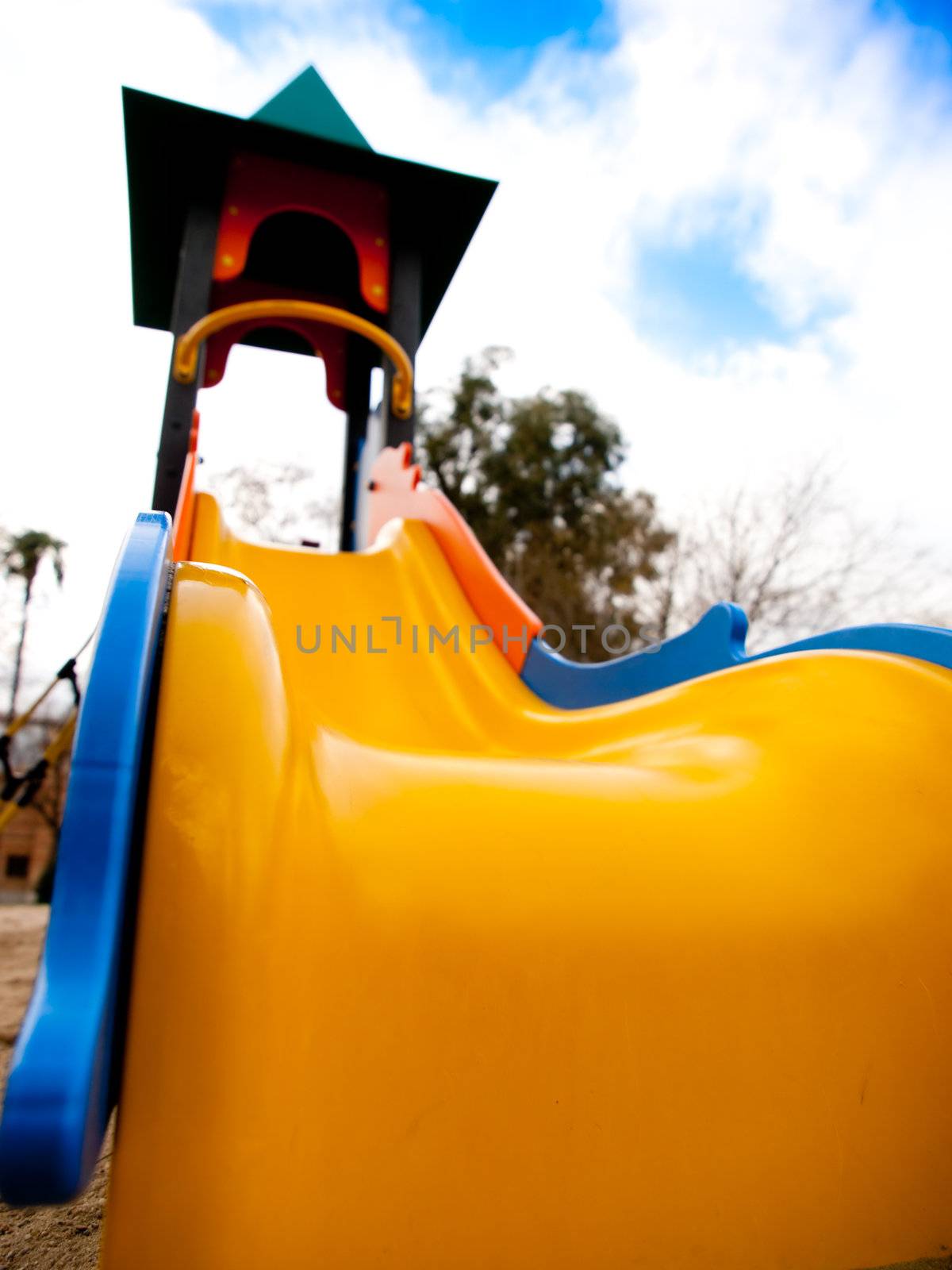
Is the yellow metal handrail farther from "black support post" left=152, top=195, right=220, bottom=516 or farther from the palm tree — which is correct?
the palm tree

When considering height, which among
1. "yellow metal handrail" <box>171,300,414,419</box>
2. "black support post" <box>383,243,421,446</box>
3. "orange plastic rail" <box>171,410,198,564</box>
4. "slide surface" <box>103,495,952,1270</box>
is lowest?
"slide surface" <box>103,495,952,1270</box>

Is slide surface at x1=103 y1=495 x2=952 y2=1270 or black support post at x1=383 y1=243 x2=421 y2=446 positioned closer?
slide surface at x1=103 y1=495 x2=952 y2=1270

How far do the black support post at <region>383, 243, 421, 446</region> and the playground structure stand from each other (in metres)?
2.64

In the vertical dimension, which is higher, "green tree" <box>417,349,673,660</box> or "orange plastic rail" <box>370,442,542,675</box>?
"green tree" <box>417,349,673,660</box>

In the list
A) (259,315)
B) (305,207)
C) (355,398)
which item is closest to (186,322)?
(259,315)

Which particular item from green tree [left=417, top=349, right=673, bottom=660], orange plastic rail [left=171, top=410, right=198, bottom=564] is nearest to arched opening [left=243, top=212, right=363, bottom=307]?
orange plastic rail [left=171, top=410, right=198, bottom=564]

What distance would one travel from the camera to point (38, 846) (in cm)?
2714

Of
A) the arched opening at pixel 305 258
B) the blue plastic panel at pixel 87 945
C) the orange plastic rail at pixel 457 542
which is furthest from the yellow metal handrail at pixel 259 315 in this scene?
the blue plastic panel at pixel 87 945

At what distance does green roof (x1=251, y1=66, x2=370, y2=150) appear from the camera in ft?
12.2

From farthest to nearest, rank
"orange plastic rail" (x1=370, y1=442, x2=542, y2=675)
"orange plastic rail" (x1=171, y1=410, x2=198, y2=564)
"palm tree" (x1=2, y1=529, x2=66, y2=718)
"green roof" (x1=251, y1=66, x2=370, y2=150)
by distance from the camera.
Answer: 1. "palm tree" (x1=2, y1=529, x2=66, y2=718)
2. "green roof" (x1=251, y1=66, x2=370, y2=150)
3. "orange plastic rail" (x1=370, y1=442, x2=542, y2=675)
4. "orange plastic rail" (x1=171, y1=410, x2=198, y2=564)

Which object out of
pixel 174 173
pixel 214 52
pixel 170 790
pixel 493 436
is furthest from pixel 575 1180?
pixel 493 436

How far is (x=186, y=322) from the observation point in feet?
10.9

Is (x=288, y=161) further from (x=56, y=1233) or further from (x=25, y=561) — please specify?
(x=25, y=561)

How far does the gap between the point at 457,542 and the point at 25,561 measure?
1829 cm
